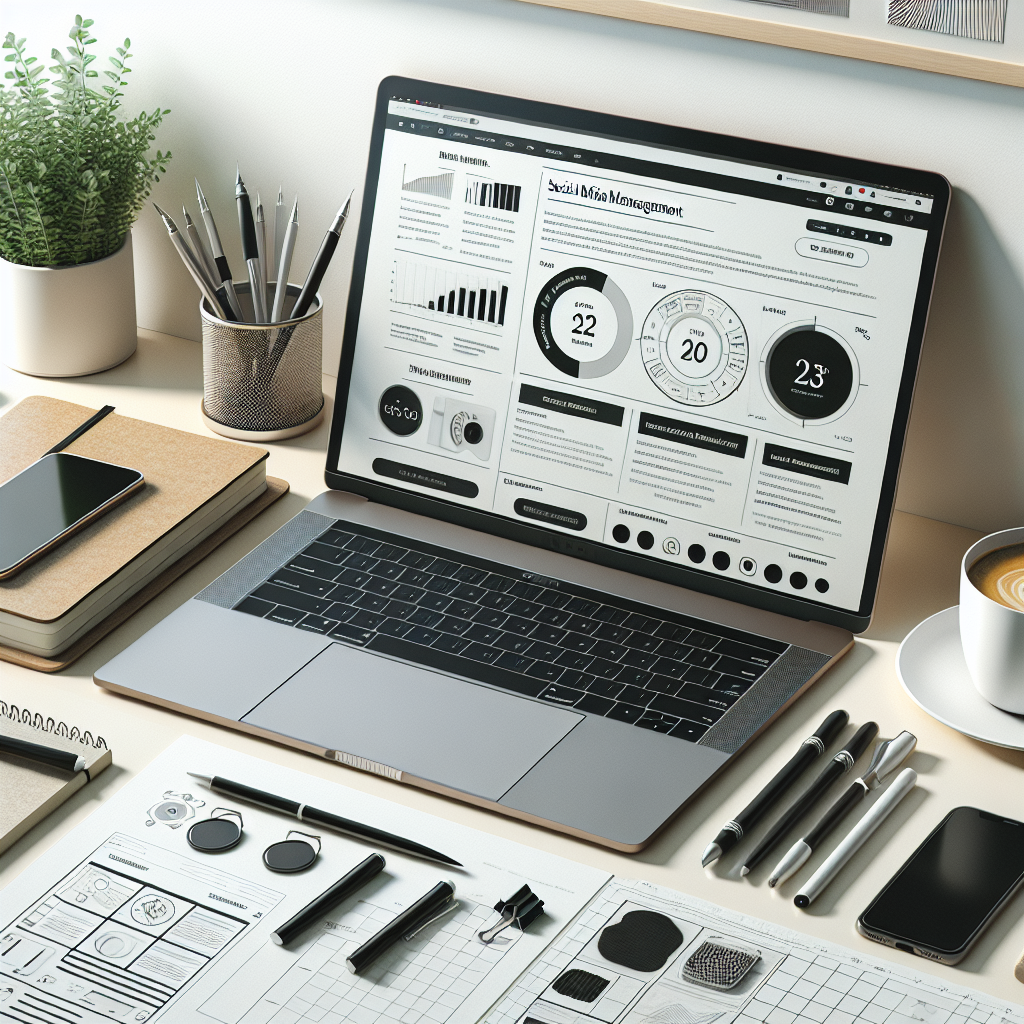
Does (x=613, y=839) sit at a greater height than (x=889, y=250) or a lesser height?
lesser

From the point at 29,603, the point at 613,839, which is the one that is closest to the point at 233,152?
the point at 29,603

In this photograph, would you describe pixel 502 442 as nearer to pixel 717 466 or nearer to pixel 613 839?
pixel 717 466

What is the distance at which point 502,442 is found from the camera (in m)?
1.21

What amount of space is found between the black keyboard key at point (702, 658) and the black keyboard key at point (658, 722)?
7 centimetres

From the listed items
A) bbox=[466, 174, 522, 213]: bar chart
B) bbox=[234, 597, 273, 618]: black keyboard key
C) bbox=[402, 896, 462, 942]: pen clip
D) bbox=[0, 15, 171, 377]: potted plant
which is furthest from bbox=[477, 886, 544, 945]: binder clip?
bbox=[0, 15, 171, 377]: potted plant

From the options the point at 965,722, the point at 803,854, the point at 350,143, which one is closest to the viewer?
the point at 803,854

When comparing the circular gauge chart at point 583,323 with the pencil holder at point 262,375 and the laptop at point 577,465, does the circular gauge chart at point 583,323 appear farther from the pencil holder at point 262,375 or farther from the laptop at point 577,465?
the pencil holder at point 262,375

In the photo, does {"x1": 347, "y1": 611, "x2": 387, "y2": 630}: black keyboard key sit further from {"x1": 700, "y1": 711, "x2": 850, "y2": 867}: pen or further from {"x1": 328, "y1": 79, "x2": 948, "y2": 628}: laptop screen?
{"x1": 700, "y1": 711, "x2": 850, "y2": 867}: pen

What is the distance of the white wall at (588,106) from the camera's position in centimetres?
110

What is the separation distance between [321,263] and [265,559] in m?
0.29

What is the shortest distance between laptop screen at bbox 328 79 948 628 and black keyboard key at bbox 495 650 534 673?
0.51 feet

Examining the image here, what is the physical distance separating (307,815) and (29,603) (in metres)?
0.29

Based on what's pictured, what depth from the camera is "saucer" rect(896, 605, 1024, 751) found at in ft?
3.19

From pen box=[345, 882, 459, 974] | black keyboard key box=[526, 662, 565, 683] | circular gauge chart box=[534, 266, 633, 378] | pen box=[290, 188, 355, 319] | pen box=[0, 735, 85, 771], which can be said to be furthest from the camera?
pen box=[290, 188, 355, 319]
